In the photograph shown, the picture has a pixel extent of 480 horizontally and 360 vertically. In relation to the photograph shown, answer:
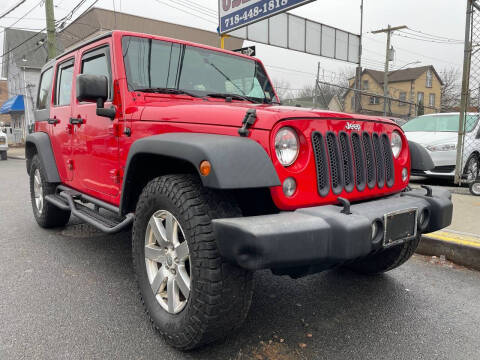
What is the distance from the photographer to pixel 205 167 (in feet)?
6.00

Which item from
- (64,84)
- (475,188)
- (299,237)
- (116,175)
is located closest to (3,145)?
(64,84)

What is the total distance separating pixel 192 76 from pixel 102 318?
1.92 meters

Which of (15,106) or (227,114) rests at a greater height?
(15,106)

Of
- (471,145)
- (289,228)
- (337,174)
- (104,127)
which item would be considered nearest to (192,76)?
(104,127)

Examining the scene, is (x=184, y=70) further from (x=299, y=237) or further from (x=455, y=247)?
(x=455, y=247)

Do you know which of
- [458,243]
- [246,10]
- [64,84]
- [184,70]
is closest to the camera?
[184,70]

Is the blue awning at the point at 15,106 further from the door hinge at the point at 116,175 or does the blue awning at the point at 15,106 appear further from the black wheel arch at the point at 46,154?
the door hinge at the point at 116,175

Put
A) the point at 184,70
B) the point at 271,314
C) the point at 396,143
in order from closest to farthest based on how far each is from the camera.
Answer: the point at 271,314
the point at 396,143
the point at 184,70

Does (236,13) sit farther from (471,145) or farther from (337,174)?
(337,174)

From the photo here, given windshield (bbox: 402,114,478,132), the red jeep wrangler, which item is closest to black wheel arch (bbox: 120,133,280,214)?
the red jeep wrangler

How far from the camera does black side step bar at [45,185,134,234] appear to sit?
275cm

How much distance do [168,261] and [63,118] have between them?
2.39 m

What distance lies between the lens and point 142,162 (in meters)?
2.53

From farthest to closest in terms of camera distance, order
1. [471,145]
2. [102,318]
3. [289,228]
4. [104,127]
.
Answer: [471,145] < [104,127] < [102,318] < [289,228]
